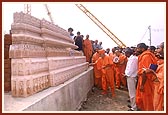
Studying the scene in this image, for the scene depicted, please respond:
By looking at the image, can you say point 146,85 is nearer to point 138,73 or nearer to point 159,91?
point 138,73

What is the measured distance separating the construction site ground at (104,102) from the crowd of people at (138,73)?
289 mm

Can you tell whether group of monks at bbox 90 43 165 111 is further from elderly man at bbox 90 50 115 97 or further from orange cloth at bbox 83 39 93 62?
orange cloth at bbox 83 39 93 62

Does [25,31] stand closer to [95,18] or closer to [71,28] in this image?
[71,28]

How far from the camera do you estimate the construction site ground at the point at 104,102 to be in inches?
340

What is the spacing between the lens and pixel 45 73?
223 inches

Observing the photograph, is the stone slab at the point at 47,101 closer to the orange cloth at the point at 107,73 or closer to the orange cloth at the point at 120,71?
the orange cloth at the point at 107,73

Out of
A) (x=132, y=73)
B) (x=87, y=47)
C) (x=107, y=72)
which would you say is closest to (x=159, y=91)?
(x=132, y=73)

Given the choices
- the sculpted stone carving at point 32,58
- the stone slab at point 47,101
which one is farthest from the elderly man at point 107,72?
the sculpted stone carving at point 32,58

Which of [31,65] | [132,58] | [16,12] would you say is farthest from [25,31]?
[132,58]

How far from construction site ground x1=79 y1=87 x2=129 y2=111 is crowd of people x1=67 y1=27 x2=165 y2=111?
11.4 inches

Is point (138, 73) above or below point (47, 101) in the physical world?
above

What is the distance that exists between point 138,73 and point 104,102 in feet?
11.0

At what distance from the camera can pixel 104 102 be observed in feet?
32.1

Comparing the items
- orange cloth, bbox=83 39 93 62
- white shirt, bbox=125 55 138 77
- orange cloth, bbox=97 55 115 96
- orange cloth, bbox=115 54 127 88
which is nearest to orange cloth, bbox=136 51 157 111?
white shirt, bbox=125 55 138 77
